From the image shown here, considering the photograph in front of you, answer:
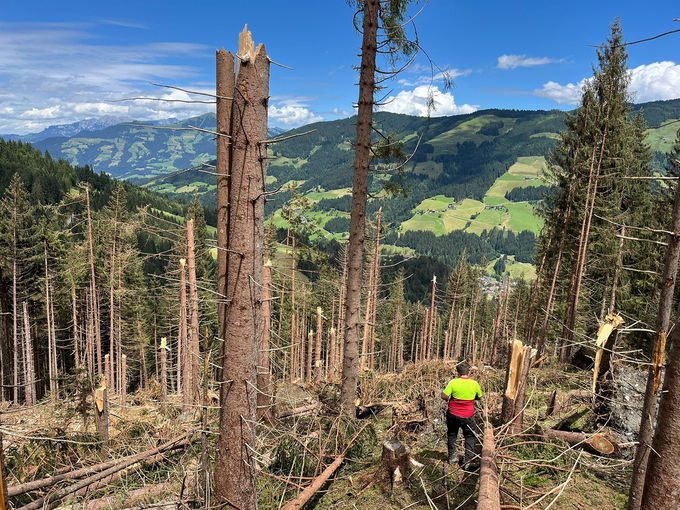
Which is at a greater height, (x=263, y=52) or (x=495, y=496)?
(x=263, y=52)

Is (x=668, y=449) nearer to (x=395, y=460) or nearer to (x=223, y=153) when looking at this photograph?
(x=395, y=460)

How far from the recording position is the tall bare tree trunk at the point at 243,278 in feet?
13.4

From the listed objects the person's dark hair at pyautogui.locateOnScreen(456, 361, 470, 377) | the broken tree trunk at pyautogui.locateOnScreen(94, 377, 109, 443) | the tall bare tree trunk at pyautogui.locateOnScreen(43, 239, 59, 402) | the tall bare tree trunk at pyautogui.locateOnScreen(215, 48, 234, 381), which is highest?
the tall bare tree trunk at pyautogui.locateOnScreen(215, 48, 234, 381)

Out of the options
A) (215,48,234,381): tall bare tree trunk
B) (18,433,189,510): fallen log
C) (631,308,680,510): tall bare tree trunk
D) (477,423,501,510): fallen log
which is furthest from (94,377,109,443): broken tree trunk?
(631,308,680,510): tall bare tree trunk

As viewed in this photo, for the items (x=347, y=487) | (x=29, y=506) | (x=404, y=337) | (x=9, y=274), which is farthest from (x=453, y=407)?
(x=404, y=337)

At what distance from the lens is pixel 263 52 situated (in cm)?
407

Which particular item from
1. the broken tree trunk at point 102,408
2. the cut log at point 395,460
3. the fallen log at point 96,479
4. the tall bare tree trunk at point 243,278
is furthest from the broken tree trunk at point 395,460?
the broken tree trunk at point 102,408

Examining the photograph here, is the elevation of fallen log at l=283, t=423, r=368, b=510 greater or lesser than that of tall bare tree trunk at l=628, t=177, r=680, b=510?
lesser

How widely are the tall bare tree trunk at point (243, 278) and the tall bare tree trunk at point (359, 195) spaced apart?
130 inches

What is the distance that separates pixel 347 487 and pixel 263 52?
654 centimetres

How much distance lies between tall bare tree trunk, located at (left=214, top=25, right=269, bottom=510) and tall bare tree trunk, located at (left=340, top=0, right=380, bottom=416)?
3.30 m

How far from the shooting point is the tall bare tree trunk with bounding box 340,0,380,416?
285 inches

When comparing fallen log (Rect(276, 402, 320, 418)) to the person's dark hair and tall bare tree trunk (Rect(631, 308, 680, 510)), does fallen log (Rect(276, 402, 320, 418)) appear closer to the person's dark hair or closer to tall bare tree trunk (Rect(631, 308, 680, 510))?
the person's dark hair

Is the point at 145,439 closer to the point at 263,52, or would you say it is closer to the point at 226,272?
the point at 226,272
